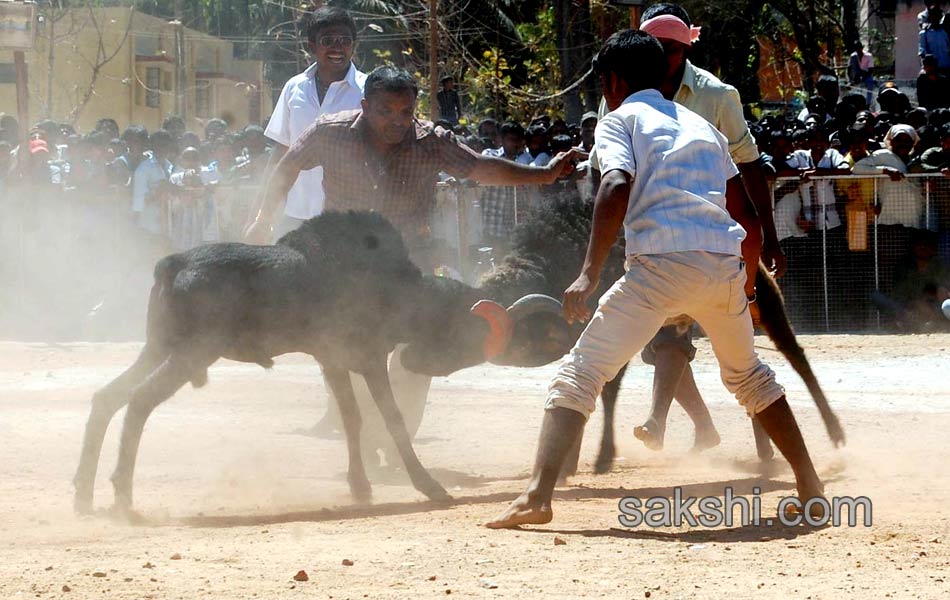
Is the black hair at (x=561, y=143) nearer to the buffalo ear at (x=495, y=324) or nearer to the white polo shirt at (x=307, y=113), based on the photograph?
the white polo shirt at (x=307, y=113)

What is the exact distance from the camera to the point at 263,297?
612 centimetres

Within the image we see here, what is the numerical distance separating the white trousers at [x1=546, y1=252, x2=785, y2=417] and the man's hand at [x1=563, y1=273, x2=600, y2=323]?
15 cm

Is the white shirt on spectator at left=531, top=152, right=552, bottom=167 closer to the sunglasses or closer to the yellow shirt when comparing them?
the sunglasses

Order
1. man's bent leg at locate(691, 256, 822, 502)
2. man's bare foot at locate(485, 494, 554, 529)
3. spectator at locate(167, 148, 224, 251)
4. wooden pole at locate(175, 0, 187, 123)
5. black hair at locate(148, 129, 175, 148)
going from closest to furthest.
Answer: man's bare foot at locate(485, 494, 554, 529), man's bent leg at locate(691, 256, 822, 502), spectator at locate(167, 148, 224, 251), black hair at locate(148, 129, 175, 148), wooden pole at locate(175, 0, 187, 123)

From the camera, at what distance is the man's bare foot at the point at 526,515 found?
5.20 metres

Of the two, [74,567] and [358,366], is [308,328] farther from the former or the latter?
[74,567]

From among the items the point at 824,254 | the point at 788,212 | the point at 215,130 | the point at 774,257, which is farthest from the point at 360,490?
the point at 215,130

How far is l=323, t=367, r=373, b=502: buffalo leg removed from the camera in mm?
6418

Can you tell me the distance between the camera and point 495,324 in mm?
6469

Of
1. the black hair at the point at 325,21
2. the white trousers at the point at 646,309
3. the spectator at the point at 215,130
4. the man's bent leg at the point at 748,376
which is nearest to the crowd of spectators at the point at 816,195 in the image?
the black hair at the point at 325,21

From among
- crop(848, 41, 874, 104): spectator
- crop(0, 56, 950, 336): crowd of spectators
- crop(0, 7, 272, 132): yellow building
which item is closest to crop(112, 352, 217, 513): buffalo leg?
crop(0, 56, 950, 336): crowd of spectators

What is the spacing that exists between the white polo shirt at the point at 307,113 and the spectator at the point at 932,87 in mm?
10168

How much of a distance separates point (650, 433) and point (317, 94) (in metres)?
2.88

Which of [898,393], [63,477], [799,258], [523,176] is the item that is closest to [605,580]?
[523,176]
